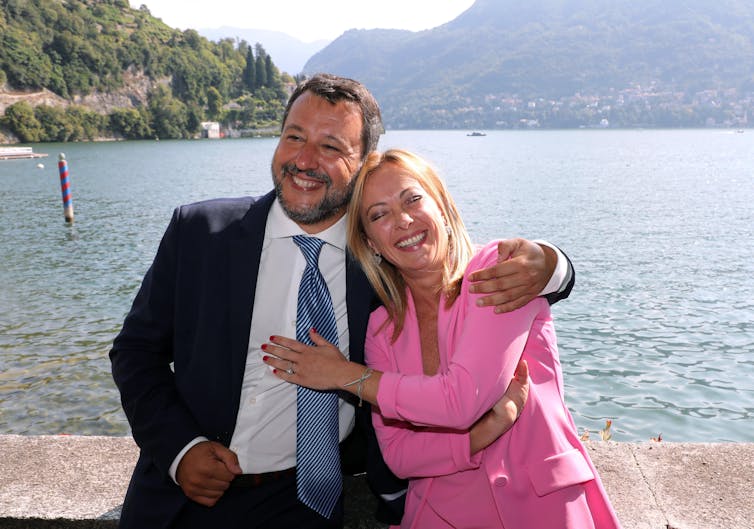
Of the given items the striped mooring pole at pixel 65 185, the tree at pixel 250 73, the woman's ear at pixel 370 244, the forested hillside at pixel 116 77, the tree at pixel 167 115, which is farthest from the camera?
the tree at pixel 250 73

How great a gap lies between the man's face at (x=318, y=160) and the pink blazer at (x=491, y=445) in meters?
0.65

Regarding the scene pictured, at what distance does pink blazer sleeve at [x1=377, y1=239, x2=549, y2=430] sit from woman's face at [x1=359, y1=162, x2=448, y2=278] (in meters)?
0.29

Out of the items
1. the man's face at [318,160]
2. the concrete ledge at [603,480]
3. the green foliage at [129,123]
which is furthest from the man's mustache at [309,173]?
the green foliage at [129,123]

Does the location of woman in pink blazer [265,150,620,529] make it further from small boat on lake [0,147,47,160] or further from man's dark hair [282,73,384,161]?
small boat on lake [0,147,47,160]

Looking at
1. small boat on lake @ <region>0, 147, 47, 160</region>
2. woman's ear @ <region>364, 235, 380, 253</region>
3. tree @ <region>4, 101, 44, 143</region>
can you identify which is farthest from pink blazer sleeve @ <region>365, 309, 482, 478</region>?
tree @ <region>4, 101, 44, 143</region>

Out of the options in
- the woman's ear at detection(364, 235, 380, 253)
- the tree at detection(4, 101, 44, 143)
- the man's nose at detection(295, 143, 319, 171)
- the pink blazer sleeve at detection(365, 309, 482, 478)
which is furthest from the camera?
the tree at detection(4, 101, 44, 143)

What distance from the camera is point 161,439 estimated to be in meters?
2.44

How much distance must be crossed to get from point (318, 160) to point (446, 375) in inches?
40.8

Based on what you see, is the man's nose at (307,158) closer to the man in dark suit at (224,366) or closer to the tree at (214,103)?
the man in dark suit at (224,366)

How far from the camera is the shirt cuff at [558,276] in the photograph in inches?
92.7

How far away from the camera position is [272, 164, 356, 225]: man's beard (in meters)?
2.69

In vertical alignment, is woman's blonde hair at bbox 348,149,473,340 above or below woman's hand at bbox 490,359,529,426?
above

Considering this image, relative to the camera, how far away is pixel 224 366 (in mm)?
2496

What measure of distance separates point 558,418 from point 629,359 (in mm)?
9044
